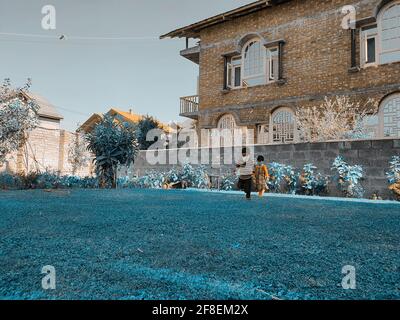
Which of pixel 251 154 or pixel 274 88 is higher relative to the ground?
pixel 274 88

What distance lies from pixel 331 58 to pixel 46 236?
43.5 ft

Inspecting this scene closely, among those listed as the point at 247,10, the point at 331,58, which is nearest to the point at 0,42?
the point at 247,10

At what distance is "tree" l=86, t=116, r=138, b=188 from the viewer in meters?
11.6

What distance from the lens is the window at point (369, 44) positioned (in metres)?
12.4

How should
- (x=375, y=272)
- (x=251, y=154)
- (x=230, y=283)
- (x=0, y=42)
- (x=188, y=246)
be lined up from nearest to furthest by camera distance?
(x=230, y=283) → (x=375, y=272) → (x=188, y=246) → (x=251, y=154) → (x=0, y=42)

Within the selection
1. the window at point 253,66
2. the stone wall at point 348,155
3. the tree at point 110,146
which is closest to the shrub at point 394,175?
the stone wall at point 348,155

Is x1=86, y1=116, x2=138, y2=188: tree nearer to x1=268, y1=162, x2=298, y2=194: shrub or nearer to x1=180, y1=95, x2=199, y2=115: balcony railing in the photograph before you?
x1=268, y1=162, x2=298, y2=194: shrub

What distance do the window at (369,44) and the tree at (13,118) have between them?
1366 centimetres

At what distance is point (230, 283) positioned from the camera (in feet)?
6.05

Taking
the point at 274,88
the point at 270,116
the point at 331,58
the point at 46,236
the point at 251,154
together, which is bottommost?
the point at 46,236

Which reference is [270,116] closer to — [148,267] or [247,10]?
[247,10]

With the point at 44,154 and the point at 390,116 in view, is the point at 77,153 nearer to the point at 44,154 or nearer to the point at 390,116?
the point at 44,154

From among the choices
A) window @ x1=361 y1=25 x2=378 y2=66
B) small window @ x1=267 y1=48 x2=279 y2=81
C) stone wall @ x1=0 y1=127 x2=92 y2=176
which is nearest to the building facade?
stone wall @ x1=0 y1=127 x2=92 y2=176

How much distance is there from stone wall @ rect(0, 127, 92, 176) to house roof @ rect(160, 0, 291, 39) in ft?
28.1
